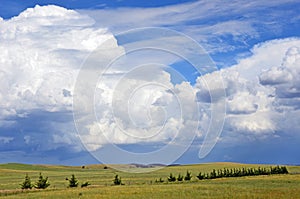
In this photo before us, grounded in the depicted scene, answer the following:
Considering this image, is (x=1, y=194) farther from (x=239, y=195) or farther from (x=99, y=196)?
(x=239, y=195)

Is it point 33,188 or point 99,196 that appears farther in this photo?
point 33,188

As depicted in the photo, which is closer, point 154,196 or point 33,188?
point 154,196

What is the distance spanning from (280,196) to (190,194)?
34.1ft

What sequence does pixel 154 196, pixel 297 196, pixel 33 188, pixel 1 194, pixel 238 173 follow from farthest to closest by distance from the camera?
pixel 238 173 → pixel 33 188 → pixel 1 194 → pixel 154 196 → pixel 297 196

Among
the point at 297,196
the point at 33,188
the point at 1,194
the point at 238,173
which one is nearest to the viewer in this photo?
the point at 297,196

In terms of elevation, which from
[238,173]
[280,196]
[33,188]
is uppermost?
[238,173]

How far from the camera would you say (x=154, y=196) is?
5209 cm

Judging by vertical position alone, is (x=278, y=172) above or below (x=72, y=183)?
above

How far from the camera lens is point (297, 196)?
47.7 meters

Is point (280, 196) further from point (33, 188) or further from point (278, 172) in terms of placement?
point (278, 172)

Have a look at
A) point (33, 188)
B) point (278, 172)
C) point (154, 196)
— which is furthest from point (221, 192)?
point (278, 172)

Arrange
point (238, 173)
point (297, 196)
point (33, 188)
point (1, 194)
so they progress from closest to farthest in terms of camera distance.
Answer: point (297, 196), point (1, 194), point (33, 188), point (238, 173)

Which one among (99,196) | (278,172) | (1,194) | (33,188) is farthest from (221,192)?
(278,172)

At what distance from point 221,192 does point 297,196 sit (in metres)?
9.72
